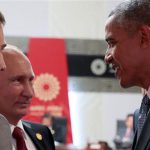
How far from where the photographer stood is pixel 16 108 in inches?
71.4

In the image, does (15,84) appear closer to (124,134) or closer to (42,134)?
(42,134)

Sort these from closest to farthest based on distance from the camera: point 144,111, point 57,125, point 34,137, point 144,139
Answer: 1. point 144,139
2. point 144,111
3. point 34,137
4. point 57,125

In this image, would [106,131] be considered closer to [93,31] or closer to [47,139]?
[93,31]

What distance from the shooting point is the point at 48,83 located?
152 inches

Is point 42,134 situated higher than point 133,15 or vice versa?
point 133,15

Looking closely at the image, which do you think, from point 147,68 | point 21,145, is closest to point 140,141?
point 147,68

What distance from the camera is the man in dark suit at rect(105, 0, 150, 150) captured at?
142 centimetres

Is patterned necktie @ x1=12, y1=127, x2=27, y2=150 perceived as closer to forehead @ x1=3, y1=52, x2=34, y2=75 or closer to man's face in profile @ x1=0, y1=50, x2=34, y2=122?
man's face in profile @ x1=0, y1=50, x2=34, y2=122

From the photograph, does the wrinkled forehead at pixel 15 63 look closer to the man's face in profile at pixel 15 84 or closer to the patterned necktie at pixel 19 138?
the man's face in profile at pixel 15 84

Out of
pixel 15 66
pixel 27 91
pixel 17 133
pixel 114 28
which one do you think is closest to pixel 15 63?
pixel 15 66

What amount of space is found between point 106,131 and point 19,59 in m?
2.52

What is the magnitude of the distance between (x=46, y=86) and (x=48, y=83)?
0.12 ft

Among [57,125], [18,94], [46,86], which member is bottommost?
[57,125]

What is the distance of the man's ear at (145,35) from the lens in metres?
1.41
